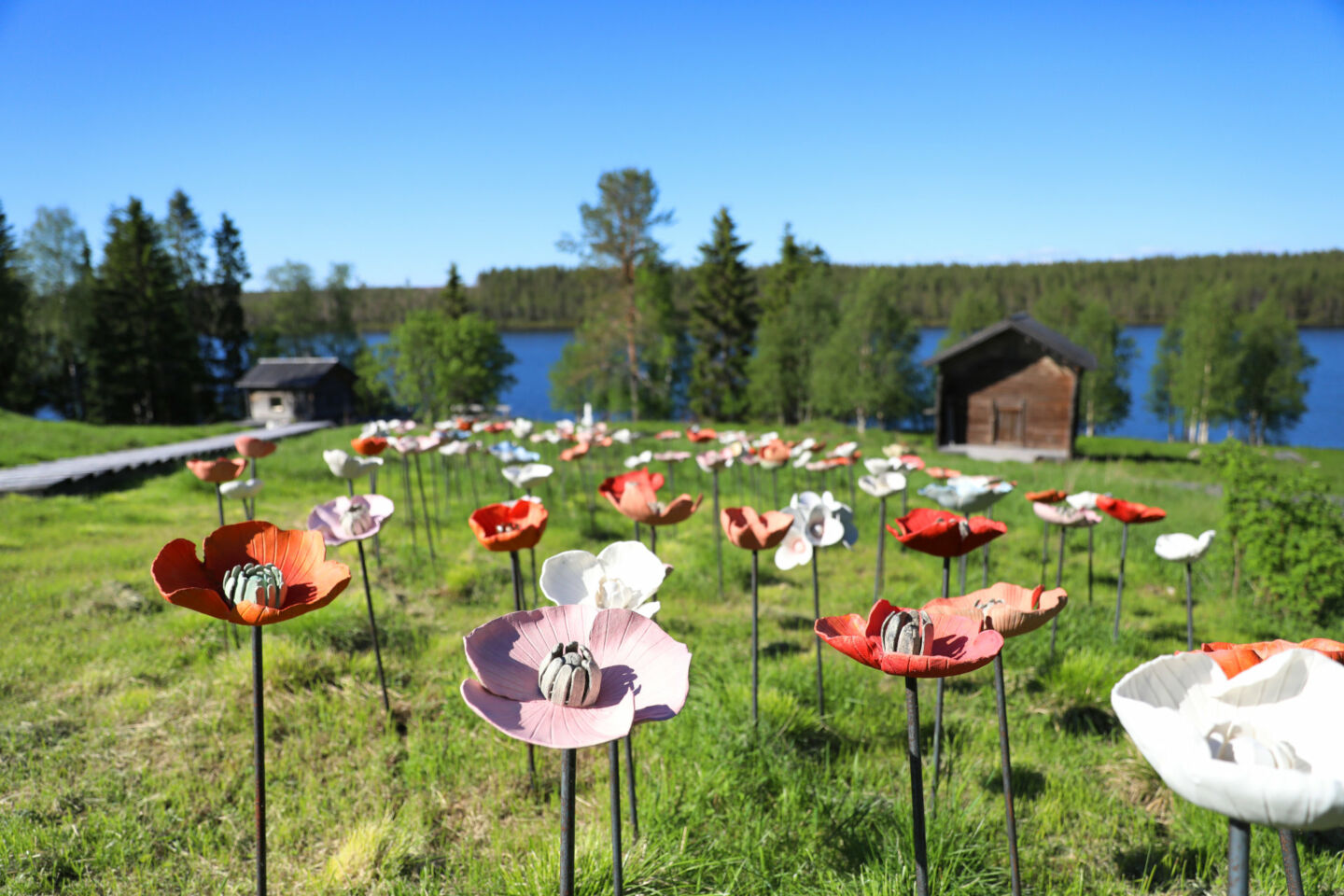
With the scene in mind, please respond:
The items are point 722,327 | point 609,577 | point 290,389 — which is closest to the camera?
point 609,577

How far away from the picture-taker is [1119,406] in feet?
127

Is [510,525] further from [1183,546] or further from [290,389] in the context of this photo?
[290,389]

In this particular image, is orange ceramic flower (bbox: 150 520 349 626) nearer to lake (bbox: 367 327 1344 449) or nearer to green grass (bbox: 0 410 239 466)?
green grass (bbox: 0 410 239 466)

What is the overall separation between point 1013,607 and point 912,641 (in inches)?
19.6

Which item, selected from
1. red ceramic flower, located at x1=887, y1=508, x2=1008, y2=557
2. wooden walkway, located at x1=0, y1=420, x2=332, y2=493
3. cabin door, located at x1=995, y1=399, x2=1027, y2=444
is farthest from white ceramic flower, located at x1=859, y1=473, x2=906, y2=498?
cabin door, located at x1=995, y1=399, x2=1027, y2=444

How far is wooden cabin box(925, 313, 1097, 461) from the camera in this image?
75.0ft

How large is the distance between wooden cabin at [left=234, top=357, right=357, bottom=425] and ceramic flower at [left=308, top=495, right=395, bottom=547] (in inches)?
1438

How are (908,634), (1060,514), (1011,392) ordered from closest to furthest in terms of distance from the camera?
(908,634), (1060,514), (1011,392)

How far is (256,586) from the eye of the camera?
56.6 inches

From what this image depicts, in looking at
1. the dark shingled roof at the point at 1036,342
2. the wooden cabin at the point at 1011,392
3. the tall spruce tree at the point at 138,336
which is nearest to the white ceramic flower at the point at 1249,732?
the dark shingled roof at the point at 1036,342

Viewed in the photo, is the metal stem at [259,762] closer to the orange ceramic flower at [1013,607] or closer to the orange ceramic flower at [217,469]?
the orange ceramic flower at [1013,607]

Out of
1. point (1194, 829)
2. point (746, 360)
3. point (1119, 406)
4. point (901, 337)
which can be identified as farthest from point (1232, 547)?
point (1119, 406)

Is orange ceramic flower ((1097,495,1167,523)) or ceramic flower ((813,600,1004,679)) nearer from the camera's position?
ceramic flower ((813,600,1004,679))

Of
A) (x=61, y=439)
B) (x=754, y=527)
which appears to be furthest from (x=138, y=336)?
(x=754, y=527)
